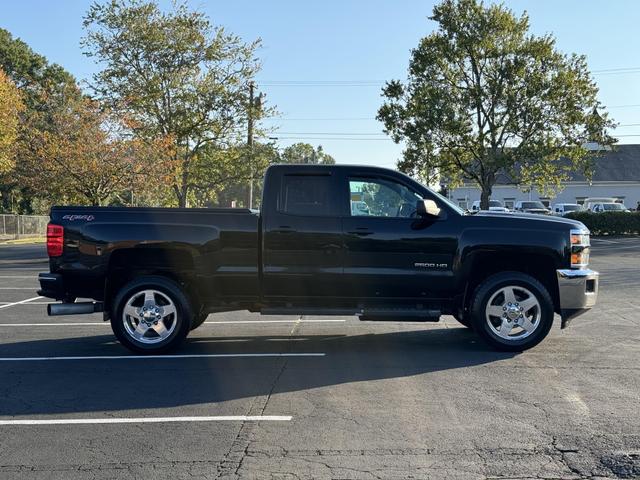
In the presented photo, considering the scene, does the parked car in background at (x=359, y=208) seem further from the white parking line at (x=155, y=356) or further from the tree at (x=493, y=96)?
the tree at (x=493, y=96)

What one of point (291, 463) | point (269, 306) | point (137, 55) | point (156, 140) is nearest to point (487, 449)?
point (291, 463)

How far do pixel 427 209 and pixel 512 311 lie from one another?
62.7 inches

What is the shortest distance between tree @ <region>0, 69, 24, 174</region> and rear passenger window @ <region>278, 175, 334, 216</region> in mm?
27716

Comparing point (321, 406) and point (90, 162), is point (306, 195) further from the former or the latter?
point (90, 162)

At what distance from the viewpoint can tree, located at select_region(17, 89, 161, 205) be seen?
29828mm

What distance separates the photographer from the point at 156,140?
2956 cm

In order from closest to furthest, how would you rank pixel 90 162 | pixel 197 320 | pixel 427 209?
pixel 427 209, pixel 197 320, pixel 90 162

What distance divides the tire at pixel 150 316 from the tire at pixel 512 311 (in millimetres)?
3398

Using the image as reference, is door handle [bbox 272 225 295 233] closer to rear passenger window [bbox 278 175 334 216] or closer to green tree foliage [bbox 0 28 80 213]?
rear passenger window [bbox 278 175 334 216]

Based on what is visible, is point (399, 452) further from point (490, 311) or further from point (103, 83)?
point (103, 83)

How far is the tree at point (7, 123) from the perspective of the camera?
3108 cm

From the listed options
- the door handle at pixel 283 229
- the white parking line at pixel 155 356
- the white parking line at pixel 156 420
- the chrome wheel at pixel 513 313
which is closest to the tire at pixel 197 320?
the white parking line at pixel 155 356

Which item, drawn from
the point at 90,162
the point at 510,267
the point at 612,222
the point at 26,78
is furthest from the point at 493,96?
the point at 26,78

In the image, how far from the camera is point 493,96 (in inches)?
1275
